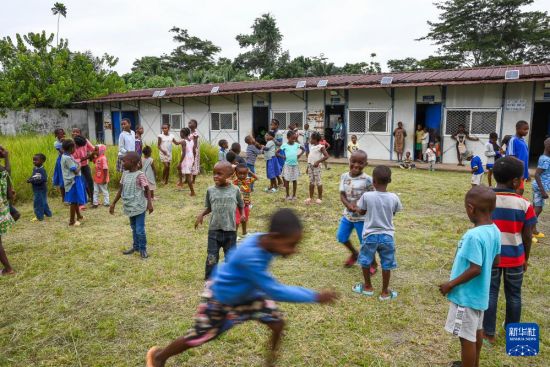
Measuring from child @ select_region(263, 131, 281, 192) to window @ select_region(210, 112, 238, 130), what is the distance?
31.9ft

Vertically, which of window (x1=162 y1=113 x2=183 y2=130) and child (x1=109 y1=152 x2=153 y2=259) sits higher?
window (x1=162 y1=113 x2=183 y2=130)

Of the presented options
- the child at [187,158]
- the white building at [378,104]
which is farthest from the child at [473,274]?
the white building at [378,104]

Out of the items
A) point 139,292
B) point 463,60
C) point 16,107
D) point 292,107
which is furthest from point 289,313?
point 463,60

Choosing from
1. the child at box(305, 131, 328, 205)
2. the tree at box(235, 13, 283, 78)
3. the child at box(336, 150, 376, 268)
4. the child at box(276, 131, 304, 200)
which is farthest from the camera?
the tree at box(235, 13, 283, 78)

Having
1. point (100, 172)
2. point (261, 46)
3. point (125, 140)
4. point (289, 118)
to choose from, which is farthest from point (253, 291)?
point (261, 46)

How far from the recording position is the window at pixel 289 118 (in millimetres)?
16875

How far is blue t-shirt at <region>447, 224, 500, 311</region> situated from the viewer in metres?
2.41

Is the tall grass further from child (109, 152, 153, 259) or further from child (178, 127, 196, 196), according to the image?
child (109, 152, 153, 259)

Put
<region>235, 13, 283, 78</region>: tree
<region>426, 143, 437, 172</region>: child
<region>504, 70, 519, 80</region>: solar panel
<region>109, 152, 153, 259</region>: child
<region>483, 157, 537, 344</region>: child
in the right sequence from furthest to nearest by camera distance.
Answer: <region>235, 13, 283, 78</region>: tree < <region>426, 143, 437, 172</region>: child < <region>504, 70, 519, 80</region>: solar panel < <region>109, 152, 153, 259</region>: child < <region>483, 157, 537, 344</region>: child

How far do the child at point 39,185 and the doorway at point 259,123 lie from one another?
38.8 feet

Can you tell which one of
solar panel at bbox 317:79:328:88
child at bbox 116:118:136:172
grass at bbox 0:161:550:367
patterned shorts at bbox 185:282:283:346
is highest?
solar panel at bbox 317:79:328:88

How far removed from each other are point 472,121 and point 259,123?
9.08m

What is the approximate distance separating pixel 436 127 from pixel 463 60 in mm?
15365

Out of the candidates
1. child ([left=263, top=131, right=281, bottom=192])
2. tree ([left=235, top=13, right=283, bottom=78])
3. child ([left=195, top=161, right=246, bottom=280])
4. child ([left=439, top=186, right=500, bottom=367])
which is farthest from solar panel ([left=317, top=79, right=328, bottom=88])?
tree ([left=235, top=13, right=283, bottom=78])
